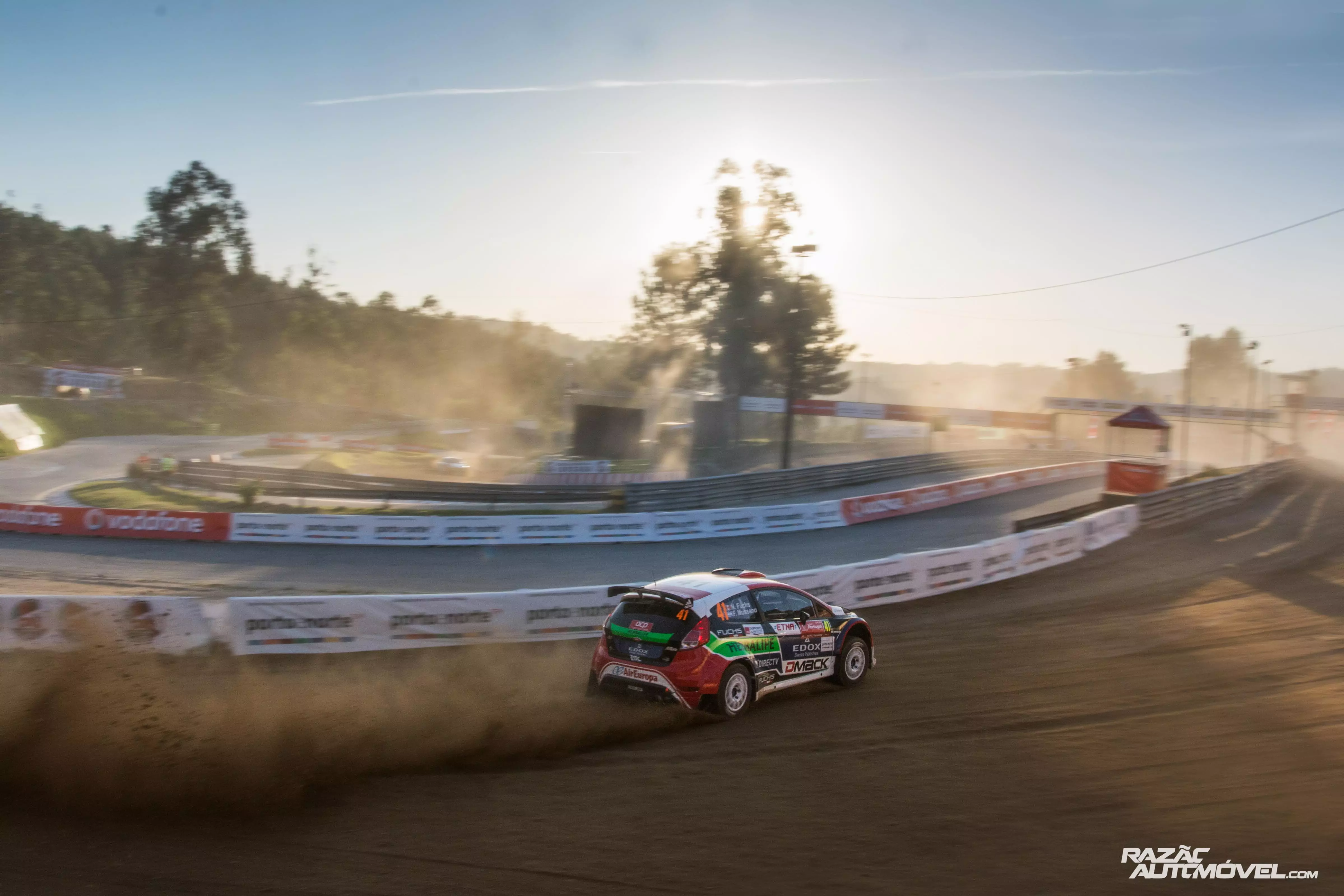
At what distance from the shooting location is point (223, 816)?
21.2 feet

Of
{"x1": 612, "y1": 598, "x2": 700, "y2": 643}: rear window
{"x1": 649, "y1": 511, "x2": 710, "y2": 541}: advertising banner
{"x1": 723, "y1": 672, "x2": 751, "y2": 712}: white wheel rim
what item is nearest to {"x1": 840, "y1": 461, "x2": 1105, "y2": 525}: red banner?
{"x1": 649, "y1": 511, "x2": 710, "y2": 541}: advertising banner

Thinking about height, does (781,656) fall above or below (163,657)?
above

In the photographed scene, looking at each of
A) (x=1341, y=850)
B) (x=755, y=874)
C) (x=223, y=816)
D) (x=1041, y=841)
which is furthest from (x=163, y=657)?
(x=1341, y=850)

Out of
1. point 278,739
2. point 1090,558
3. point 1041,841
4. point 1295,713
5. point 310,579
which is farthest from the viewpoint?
point 1090,558

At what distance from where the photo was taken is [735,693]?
9.49m

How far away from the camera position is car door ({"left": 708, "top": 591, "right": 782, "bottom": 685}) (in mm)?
9469

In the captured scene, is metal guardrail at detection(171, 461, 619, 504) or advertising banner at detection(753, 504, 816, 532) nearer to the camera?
advertising banner at detection(753, 504, 816, 532)

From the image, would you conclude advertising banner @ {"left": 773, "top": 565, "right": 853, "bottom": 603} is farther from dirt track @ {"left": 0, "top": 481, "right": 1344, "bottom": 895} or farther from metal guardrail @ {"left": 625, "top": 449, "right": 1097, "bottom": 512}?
metal guardrail @ {"left": 625, "top": 449, "right": 1097, "bottom": 512}

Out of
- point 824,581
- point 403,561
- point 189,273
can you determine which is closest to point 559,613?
point 824,581

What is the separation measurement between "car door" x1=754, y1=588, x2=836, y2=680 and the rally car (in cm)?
1

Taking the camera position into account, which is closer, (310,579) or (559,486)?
(310,579)

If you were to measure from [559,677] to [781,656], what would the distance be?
278 centimetres

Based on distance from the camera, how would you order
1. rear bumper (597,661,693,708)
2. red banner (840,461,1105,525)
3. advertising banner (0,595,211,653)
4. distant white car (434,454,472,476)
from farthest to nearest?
distant white car (434,454,472,476) < red banner (840,461,1105,525) < advertising banner (0,595,211,653) < rear bumper (597,661,693,708)

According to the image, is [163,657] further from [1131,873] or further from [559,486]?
[559,486]
